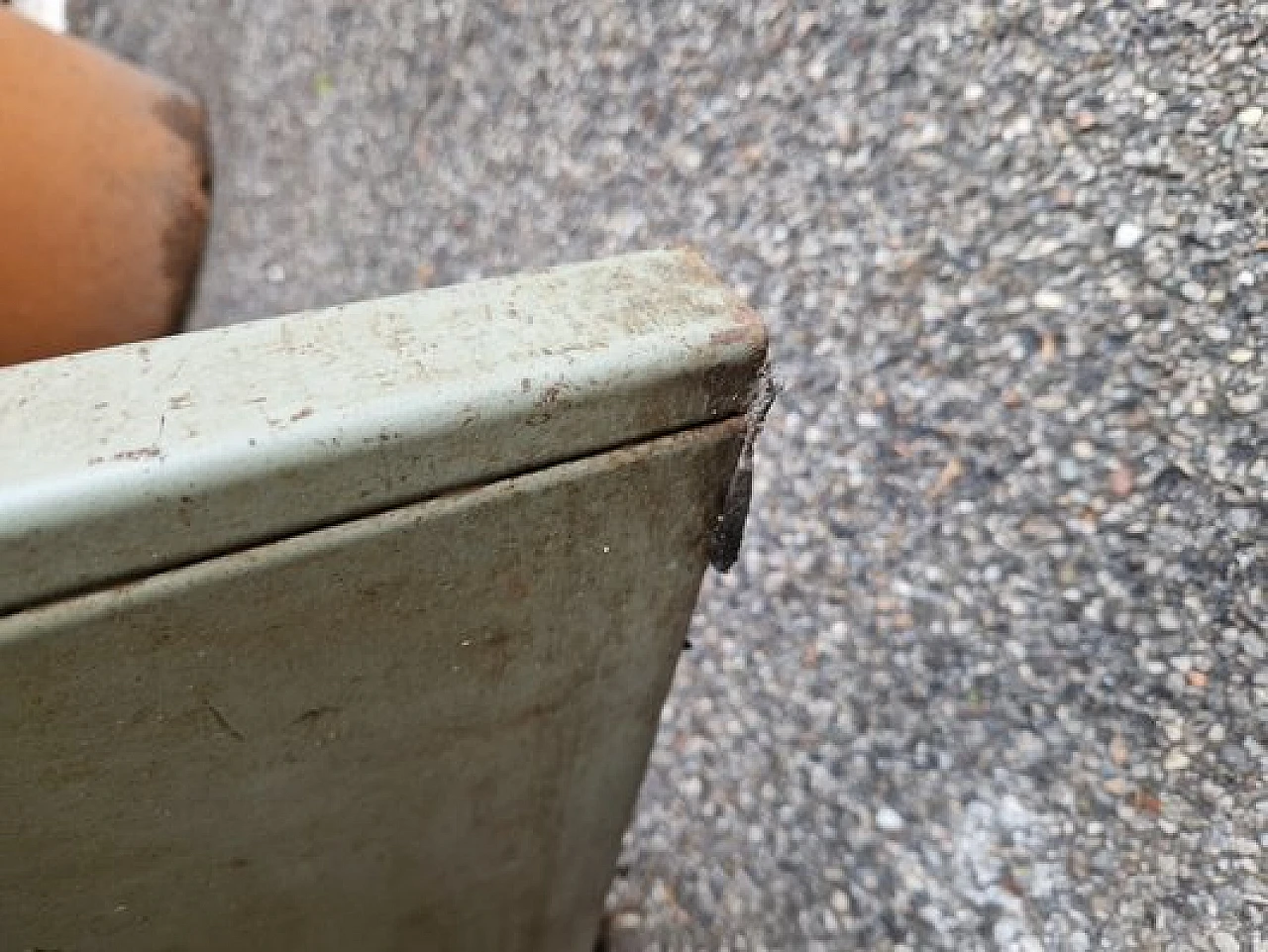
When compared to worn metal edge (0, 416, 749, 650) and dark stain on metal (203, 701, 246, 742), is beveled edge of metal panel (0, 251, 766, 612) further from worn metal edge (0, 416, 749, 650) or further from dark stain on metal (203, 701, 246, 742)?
dark stain on metal (203, 701, 246, 742)

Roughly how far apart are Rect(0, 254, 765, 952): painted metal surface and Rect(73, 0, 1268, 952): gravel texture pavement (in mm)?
589

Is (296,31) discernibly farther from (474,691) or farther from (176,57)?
(474,691)

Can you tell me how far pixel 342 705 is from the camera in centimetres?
69

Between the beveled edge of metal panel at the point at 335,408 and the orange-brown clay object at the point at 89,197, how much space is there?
1.26 meters

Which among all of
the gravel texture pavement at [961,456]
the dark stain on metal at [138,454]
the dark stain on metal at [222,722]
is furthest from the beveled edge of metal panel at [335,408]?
the gravel texture pavement at [961,456]

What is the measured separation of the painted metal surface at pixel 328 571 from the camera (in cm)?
53

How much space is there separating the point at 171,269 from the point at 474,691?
1.54 meters

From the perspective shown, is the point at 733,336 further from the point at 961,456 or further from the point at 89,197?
the point at 89,197

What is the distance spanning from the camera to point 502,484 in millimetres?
605

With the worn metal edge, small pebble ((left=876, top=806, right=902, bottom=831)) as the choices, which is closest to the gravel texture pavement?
small pebble ((left=876, top=806, right=902, bottom=831))

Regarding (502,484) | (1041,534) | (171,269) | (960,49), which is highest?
(960,49)

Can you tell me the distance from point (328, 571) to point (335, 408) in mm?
97

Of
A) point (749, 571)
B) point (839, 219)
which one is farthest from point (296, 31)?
point (749, 571)

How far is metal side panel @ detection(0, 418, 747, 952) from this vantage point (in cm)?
58
